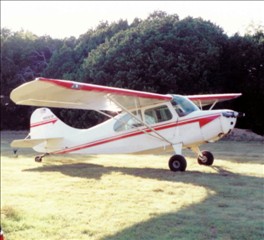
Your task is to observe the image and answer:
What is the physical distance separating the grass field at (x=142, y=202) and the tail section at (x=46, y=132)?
5.80 ft

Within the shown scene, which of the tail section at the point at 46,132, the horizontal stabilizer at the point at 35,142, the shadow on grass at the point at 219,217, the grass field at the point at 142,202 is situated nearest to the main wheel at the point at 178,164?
the grass field at the point at 142,202

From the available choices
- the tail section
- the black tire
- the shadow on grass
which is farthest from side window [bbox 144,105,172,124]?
the shadow on grass

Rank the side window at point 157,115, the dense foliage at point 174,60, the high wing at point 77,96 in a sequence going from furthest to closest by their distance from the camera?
the side window at point 157,115 → the high wing at point 77,96 → the dense foliage at point 174,60

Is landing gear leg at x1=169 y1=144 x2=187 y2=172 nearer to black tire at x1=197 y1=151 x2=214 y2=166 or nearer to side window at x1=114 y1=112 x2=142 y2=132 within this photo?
black tire at x1=197 y1=151 x2=214 y2=166

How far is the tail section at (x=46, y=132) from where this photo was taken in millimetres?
10531

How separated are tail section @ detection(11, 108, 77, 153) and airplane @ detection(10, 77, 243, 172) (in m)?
0.03

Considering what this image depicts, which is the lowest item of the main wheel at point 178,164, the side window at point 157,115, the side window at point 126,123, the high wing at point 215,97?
the main wheel at point 178,164

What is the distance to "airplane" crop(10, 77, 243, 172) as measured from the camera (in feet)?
26.1

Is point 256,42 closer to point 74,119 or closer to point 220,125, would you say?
point 220,125

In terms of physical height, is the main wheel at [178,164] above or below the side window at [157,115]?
below

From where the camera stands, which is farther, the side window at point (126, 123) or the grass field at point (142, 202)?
the side window at point (126, 123)

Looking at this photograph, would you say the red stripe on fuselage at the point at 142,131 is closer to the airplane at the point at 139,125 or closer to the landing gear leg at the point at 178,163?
the airplane at the point at 139,125

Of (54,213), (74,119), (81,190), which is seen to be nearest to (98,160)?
(74,119)

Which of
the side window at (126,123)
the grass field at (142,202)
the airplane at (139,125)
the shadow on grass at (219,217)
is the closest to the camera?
the shadow on grass at (219,217)
